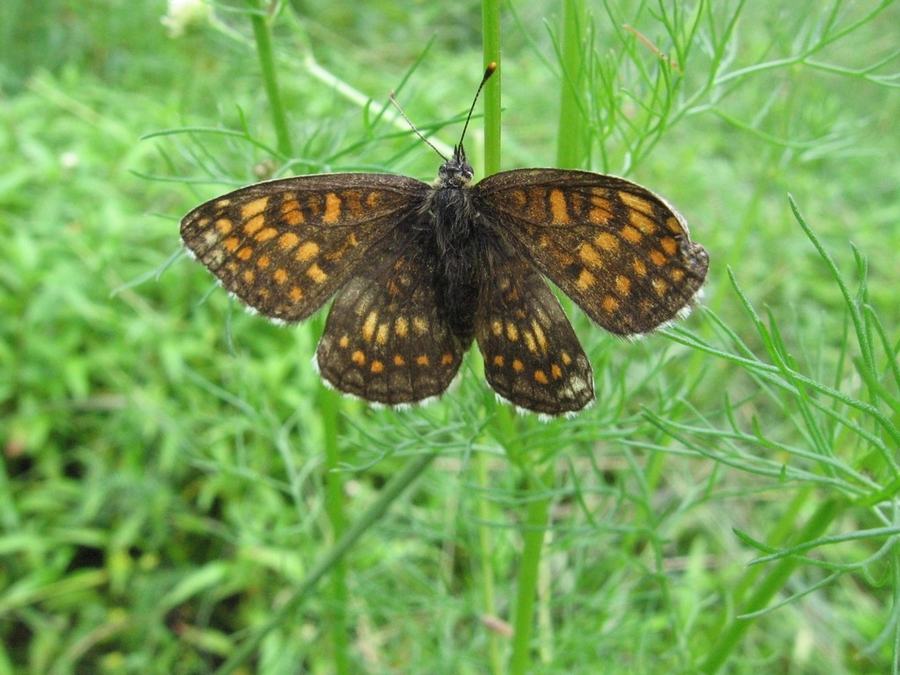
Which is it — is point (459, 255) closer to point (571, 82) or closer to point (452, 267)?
point (452, 267)

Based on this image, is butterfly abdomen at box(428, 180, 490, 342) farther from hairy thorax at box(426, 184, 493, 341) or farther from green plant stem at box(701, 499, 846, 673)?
green plant stem at box(701, 499, 846, 673)

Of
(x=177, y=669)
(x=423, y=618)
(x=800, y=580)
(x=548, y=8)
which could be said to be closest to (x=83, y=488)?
(x=177, y=669)

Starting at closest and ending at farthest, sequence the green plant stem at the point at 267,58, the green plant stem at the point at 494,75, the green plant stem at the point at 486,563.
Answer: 1. the green plant stem at the point at 494,75
2. the green plant stem at the point at 267,58
3. the green plant stem at the point at 486,563

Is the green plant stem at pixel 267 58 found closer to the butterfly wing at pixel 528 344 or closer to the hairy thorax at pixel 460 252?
the hairy thorax at pixel 460 252

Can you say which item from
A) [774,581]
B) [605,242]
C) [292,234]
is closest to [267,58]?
[292,234]

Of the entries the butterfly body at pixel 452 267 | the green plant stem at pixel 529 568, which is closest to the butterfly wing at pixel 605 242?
the butterfly body at pixel 452 267

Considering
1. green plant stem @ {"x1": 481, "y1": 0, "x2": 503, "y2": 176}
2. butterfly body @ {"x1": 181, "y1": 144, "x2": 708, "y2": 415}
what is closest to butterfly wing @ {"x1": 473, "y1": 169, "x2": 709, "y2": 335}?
butterfly body @ {"x1": 181, "y1": 144, "x2": 708, "y2": 415}

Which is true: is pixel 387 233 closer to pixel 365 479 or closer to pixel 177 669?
pixel 365 479
